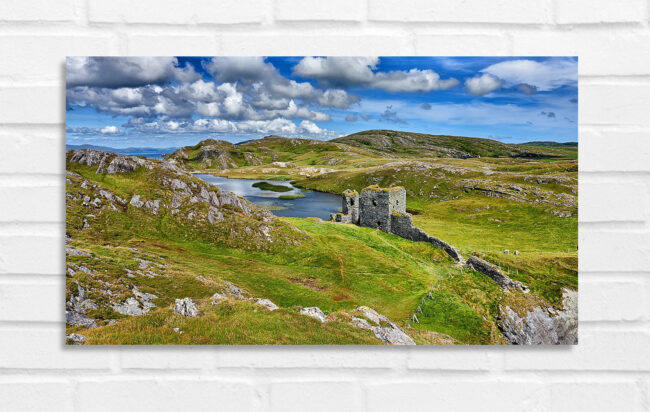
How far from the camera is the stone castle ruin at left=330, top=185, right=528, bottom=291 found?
3.57 meters

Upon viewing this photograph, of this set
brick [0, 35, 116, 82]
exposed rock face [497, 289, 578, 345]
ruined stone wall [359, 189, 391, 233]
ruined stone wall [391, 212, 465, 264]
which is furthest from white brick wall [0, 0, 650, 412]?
ruined stone wall [359, 189, 391, 233]

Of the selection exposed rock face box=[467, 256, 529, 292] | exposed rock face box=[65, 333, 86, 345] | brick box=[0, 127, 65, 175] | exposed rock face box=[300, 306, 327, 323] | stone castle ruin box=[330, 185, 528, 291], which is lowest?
exposed rock face box=[65, 333, 86, 345]

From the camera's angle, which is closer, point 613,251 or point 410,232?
point 613,251

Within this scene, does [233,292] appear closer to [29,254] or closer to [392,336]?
[392,336]

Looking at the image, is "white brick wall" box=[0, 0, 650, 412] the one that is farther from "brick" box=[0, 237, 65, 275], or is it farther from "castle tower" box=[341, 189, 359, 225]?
"castle tower" box=[341, 189, 359, 225]
